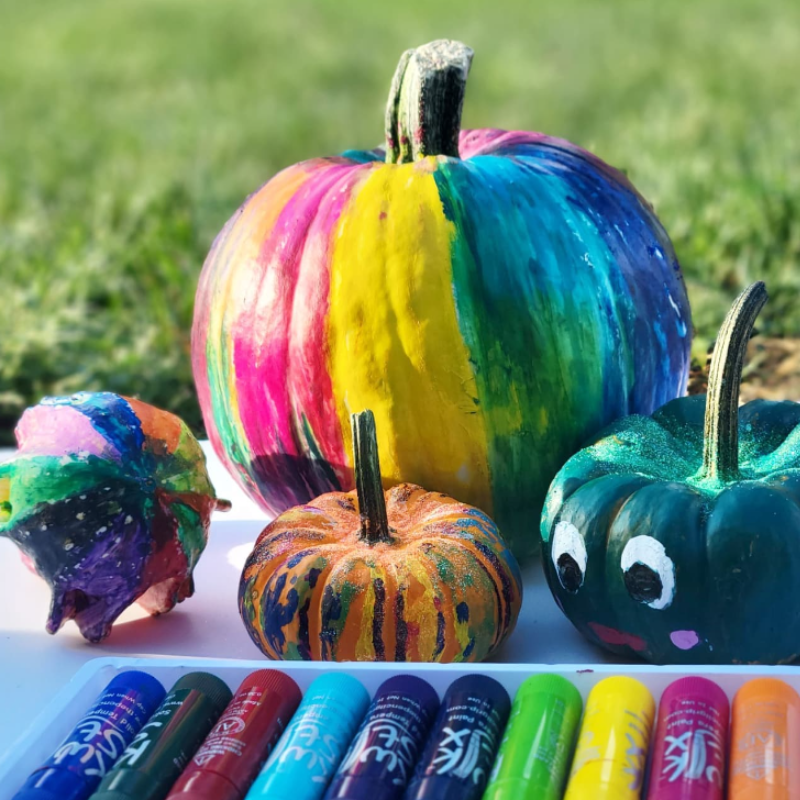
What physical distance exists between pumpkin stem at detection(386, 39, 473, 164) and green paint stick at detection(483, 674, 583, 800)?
0.98m

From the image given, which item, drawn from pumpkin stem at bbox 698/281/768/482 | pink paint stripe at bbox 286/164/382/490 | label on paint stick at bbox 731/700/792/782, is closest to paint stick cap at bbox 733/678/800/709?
label on paint stick at bbox 731/700/792/782

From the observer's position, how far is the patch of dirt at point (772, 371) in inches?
124

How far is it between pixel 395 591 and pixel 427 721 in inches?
10.9

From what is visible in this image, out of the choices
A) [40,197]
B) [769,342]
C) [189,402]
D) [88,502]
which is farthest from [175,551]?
[40,197]

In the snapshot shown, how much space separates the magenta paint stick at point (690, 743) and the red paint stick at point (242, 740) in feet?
1.29

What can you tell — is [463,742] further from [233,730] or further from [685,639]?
[685,639]

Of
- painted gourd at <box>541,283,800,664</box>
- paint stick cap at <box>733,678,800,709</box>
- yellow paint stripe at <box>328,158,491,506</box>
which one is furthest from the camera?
yellow paint stripe at <box>328,158,491,506</box>

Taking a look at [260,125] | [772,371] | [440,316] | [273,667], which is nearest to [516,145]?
[440,316]

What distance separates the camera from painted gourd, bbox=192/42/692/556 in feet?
6.03

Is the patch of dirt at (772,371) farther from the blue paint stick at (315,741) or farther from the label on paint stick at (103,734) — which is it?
the label on paint stick at (103,734)

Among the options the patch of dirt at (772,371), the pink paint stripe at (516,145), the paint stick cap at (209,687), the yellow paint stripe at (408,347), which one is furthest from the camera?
the patch of dirt at (772,371)

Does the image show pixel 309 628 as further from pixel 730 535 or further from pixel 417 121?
A: pixel 417 121

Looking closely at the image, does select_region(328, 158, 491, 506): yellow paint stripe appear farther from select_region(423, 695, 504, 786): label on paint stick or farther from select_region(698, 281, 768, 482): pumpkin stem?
select_region(423, 695, 504, 786): label on paint stick

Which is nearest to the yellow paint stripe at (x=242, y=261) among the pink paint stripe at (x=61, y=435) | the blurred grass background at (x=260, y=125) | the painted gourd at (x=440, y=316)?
the painted gourd at (x=440, y=316)
